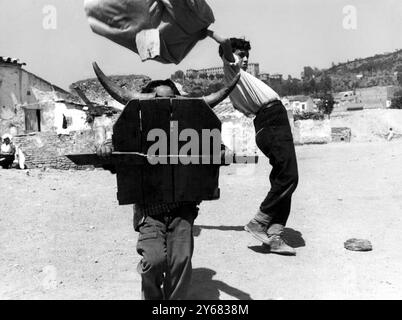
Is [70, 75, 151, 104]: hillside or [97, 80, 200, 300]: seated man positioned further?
[70, 75, 151, 104]: hillside

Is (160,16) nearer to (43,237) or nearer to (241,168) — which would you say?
(43,237)

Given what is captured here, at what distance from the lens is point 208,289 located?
4.38 meters

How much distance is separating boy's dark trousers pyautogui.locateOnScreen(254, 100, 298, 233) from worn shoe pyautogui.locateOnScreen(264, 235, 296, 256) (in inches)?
7.3

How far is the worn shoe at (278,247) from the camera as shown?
536cm

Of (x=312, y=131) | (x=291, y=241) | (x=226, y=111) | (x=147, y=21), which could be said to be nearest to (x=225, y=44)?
(x=147, y=21)

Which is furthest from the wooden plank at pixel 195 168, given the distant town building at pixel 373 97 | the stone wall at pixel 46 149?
the distant town building at pixel 373 97

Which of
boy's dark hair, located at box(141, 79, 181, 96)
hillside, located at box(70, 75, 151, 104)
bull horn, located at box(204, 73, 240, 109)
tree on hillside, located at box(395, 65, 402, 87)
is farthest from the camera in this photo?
Result: tree on hillside, located at box(395, 65, 402, 87)

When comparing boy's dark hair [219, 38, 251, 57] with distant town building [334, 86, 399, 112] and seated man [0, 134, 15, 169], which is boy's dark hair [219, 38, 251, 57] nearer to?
seated man [0, 134, 15, 169]

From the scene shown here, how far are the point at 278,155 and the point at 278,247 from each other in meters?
1.01

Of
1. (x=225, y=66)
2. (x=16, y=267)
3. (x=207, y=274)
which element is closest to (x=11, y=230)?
(x=16, y=267)

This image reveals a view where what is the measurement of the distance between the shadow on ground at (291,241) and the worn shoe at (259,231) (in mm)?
154

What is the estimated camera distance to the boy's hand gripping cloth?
4.07m

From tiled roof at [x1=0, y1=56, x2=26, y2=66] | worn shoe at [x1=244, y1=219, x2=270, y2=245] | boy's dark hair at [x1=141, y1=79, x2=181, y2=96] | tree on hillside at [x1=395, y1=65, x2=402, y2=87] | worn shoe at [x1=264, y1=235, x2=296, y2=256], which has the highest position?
tree on hillside at [x1=395, y1=65, x2=402, y2=87]

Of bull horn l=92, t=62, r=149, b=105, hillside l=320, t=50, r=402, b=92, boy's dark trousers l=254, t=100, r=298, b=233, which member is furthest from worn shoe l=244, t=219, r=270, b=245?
hillside l=320, t=50, r=402, b=92
